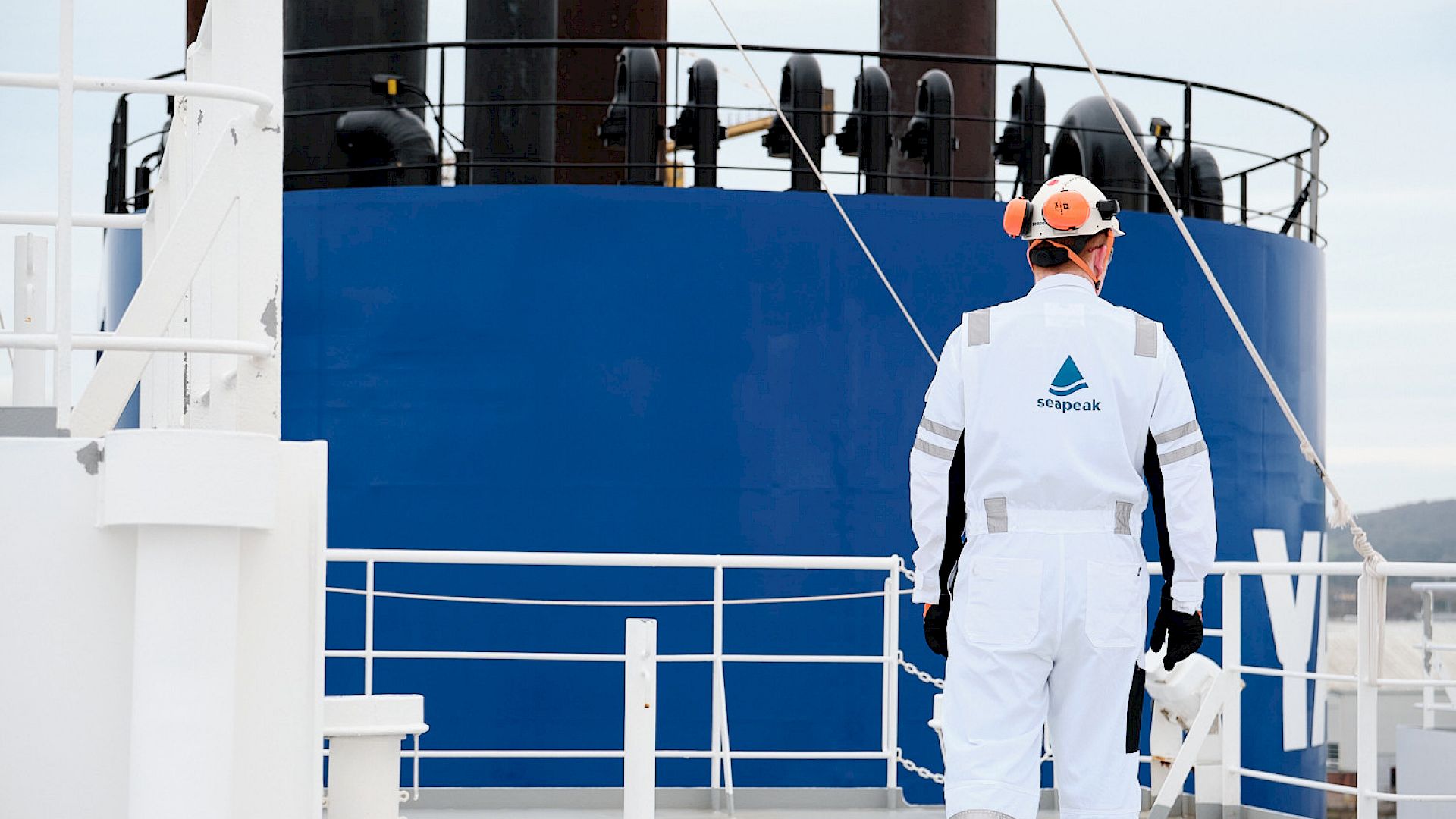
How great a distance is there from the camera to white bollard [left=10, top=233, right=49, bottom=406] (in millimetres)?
7676

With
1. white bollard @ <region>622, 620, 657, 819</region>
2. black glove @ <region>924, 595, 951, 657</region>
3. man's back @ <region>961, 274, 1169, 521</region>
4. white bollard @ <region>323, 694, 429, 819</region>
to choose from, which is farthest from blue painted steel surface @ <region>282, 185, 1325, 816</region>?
man's back @ <region>961, 274, 1169, 521</region>

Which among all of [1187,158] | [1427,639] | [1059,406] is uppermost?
[1187,158]

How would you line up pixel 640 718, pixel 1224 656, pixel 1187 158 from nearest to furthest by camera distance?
1. pixel 640 718
2. pixel 1224 656
3. pixel 1187 158

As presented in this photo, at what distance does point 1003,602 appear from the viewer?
3137 mm

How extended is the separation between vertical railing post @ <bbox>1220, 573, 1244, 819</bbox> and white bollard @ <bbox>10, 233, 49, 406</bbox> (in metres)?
5.02

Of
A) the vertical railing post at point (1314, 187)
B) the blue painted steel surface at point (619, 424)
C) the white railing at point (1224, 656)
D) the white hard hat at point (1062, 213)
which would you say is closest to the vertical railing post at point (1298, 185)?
the vertical railing post at point (1314, 187)

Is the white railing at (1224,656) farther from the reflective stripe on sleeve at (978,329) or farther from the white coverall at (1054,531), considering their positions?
the reflective stripe on sleeve at (978,329)

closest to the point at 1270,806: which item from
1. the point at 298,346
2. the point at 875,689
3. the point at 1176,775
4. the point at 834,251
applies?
the point at 875,689

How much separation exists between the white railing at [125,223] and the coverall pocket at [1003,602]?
134 cm

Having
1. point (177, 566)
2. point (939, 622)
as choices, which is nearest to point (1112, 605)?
point (939, 622)

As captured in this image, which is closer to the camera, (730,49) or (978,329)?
(978,329)

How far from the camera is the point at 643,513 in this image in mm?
7738

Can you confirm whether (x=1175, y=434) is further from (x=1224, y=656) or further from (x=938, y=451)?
(x=1224, y=656)

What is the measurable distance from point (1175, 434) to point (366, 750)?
6.32 feet
